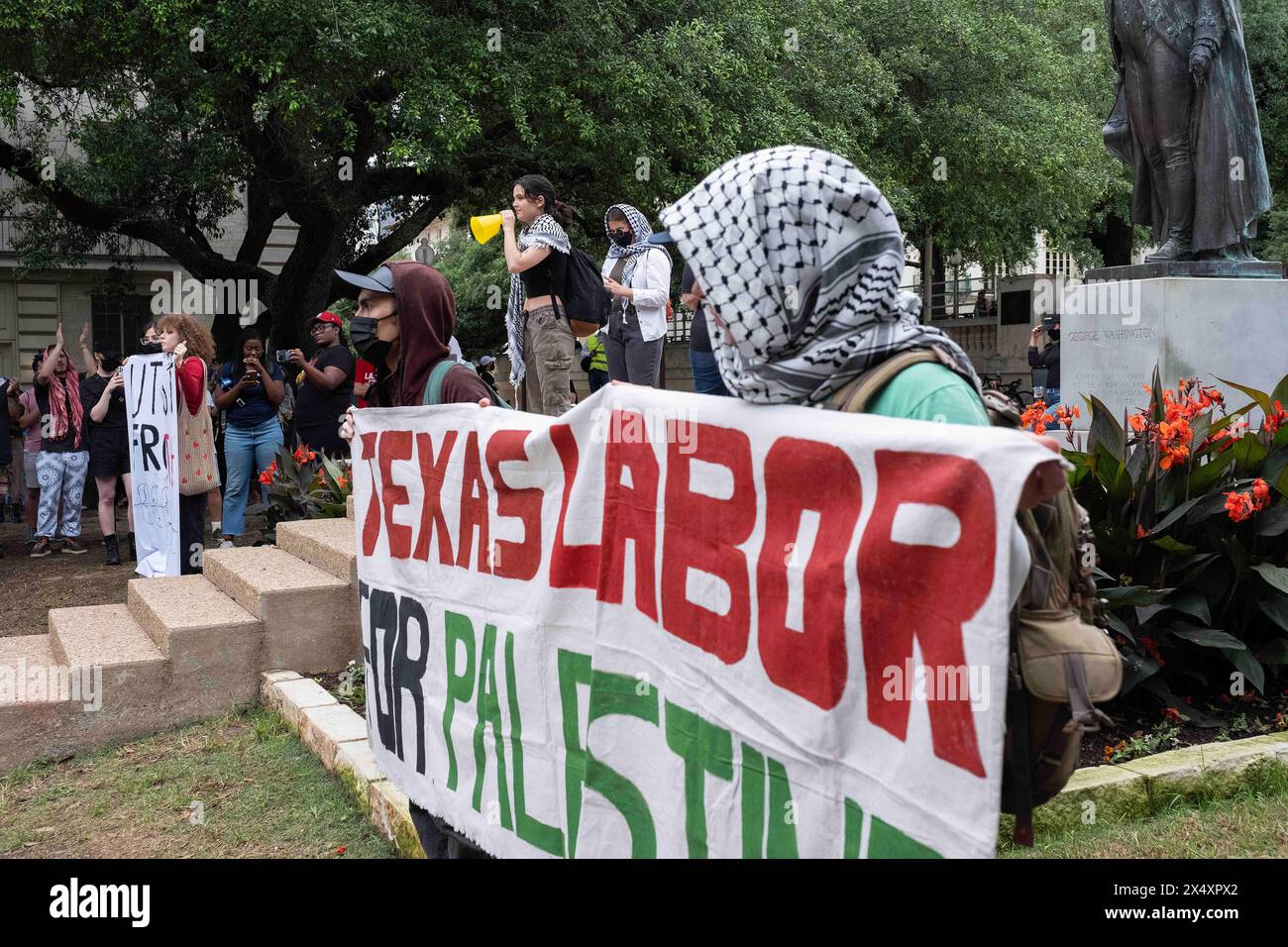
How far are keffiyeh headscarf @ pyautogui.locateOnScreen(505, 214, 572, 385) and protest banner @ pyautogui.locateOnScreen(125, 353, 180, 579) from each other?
8.24ft

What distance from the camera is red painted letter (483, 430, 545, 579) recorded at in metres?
3.23

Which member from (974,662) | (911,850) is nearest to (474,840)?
(911,850)

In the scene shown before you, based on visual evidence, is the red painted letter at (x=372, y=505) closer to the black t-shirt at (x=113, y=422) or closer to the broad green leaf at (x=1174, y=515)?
the broad green leaf at (x=1174, y=515)

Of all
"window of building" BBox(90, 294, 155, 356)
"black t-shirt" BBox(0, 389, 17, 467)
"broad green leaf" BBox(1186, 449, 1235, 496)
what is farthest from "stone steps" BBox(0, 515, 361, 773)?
"window of building" BBox(90, 294, 155, 356)

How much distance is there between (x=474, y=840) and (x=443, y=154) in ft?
41.4

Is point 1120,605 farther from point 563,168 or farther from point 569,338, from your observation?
point 563,168

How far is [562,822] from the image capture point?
3014 millimetres

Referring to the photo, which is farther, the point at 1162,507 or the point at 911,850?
the point at 1162,507

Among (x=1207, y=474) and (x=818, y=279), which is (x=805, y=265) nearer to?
(x=818, y=279)

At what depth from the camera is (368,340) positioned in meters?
4.06

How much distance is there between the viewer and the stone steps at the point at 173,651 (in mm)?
5832

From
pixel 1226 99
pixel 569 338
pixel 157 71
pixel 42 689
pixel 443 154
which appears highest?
pixel 157 71

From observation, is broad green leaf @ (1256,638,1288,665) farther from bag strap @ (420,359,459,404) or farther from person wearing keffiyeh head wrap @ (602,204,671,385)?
person wearing keffiyeh head wrap @ (602,204,671,385)

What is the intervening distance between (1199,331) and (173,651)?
256 inches
